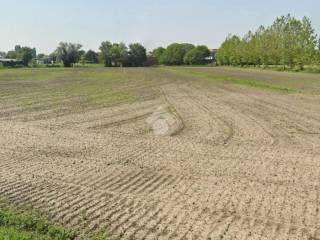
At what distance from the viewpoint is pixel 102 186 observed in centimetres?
812

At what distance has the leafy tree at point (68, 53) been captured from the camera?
155 m

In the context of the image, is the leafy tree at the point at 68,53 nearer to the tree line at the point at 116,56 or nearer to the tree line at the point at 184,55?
the tree line at the point at 116,56

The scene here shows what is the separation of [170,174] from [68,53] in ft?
504

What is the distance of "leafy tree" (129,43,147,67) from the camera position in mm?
159750

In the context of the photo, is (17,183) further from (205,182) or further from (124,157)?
(205,182)

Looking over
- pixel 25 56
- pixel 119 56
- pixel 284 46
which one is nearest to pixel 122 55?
pixel 119 56

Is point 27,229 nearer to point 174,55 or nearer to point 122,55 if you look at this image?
point 122,55

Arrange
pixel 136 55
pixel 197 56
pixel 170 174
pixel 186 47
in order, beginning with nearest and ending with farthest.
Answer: pixel 170 174 < pixel 136 55 < pixel 197 56 < pixel 186 47

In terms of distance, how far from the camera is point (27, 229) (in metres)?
6.12

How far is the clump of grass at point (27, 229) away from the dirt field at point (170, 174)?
0.28 metres

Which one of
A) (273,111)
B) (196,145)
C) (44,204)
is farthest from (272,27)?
(44,204)

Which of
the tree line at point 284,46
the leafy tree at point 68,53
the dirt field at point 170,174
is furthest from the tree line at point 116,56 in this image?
the dirt field at point 170,174

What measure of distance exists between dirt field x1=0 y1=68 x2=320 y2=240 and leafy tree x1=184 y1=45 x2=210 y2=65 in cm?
15573

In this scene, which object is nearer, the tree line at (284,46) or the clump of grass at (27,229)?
the clump of grass at (27,229)
